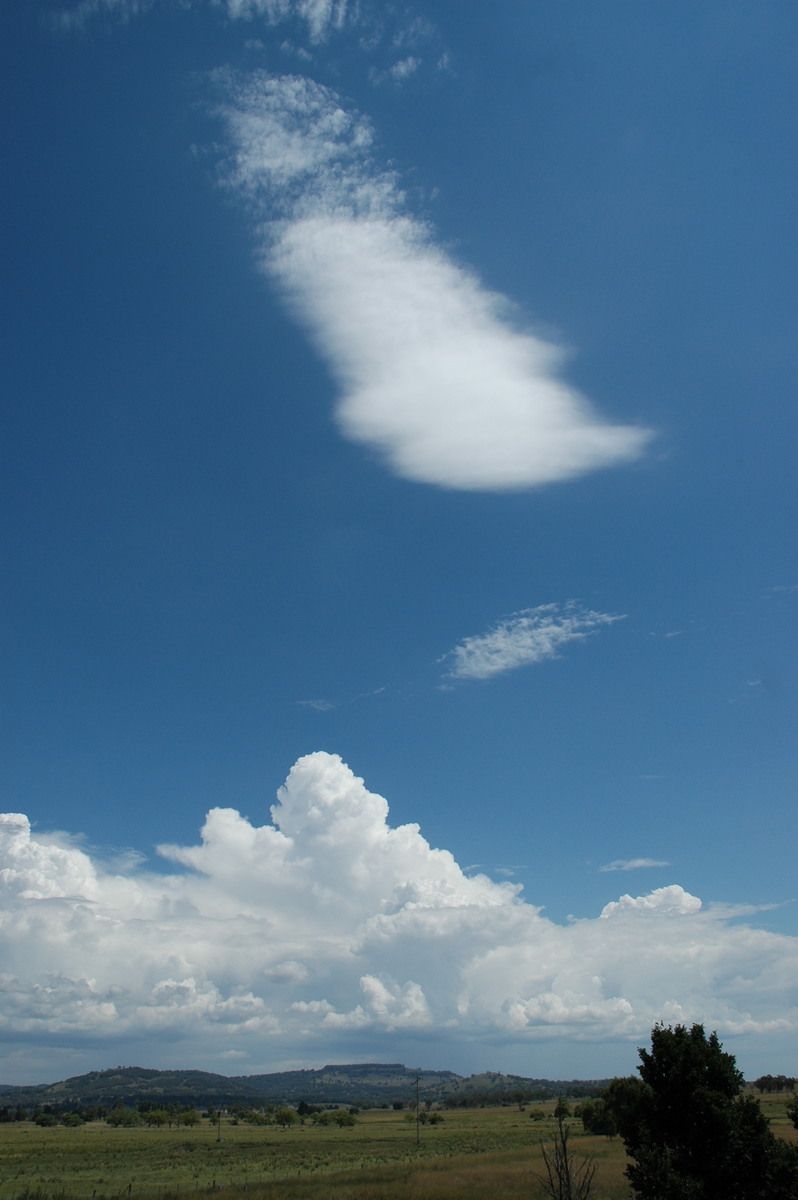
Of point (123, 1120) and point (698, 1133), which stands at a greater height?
point (698, 1133)

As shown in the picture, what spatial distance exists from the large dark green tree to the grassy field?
565 inches

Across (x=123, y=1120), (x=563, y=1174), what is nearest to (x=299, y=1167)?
(x=563, y=1174)

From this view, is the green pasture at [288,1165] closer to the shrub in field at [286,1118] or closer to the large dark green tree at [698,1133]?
the large dark green tree at [698,1133]

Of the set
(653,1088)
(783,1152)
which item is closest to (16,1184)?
(653,1088)

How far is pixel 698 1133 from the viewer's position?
28.8m

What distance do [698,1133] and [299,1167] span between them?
52470mm

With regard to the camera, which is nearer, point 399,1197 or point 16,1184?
point 399,1197

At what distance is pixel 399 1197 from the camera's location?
4269cm

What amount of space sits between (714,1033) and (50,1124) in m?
179

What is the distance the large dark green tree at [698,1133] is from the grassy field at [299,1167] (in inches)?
565

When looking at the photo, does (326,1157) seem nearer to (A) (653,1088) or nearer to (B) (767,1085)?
(A) (653,1088)

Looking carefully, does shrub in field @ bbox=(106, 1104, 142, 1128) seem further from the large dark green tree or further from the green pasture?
the large dark green tree

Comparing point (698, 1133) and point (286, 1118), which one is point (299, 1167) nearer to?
point (698, 1133)

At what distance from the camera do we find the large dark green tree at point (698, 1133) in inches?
1061
